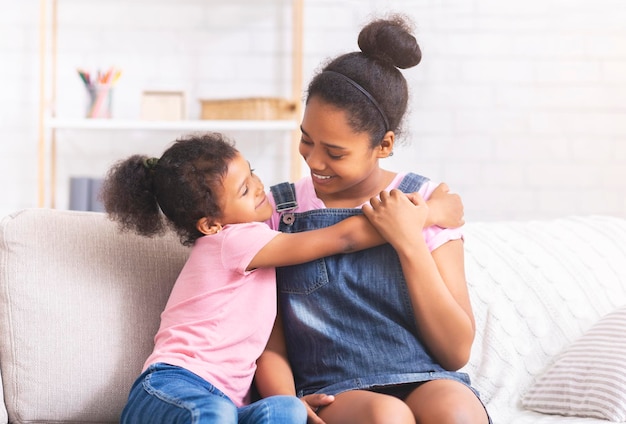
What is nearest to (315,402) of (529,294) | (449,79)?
(529,294)

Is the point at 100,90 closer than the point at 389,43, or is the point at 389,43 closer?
the point at 389,43

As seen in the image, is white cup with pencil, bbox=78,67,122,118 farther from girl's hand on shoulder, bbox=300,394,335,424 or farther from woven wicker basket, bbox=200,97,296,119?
girl's hand on shoulder, bbox=300,394,335,424

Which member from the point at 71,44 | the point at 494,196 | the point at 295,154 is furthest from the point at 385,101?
the point at 71,44

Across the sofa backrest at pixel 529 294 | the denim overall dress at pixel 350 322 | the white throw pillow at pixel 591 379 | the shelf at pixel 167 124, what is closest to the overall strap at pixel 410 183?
the denim overall dress at pixel 350 322

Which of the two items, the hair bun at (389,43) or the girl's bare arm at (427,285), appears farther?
the hair bun at (389,43)

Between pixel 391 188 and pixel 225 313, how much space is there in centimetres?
43

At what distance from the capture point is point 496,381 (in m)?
1.95

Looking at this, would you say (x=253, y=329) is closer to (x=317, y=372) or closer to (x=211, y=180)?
(x=317, y=372)

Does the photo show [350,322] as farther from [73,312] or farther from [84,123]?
[84,123]

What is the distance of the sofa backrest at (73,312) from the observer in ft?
5.80

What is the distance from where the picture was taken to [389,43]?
Result: 174 cm

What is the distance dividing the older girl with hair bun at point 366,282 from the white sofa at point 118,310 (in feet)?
0.99

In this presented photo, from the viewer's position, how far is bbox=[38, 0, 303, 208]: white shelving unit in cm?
351

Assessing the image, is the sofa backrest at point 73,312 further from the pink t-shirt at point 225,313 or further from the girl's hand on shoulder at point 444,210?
the girl's hand on shoulder at point 444,210
